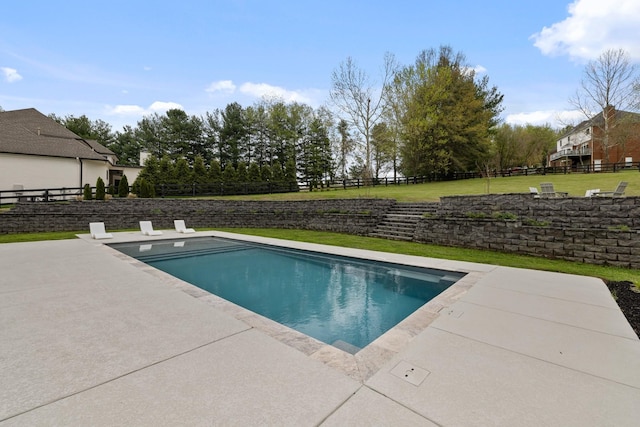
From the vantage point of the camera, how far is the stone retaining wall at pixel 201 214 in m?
12.9

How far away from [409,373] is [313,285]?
411 centimetres

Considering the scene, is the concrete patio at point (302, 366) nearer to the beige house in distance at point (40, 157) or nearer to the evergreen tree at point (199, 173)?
the beige house in distance at point (40, 157)

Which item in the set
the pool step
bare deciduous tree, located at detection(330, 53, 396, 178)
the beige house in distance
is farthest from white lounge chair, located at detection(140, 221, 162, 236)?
bare deciduous tree, located at detection(330, 53, 396, 178)

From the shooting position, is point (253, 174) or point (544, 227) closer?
point (544, 227)

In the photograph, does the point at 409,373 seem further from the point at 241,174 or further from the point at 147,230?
the point at 241,174

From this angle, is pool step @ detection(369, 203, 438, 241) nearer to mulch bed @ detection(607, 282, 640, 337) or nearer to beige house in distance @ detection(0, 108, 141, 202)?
mulch bed @ detection(607, 282, 640, 337)

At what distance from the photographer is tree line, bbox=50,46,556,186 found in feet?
79.5

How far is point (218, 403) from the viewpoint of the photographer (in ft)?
6.45

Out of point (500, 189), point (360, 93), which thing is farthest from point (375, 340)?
point (360, 93)

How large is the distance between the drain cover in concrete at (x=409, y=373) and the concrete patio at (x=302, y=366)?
0.02 metres

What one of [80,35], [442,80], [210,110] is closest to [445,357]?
[80,35]

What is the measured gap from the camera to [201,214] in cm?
1591

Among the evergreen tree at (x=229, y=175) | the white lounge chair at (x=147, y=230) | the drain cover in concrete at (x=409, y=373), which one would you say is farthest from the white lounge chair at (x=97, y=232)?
the evergreen tree at (x=229, y=175)

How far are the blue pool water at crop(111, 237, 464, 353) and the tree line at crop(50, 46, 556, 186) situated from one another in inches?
528
